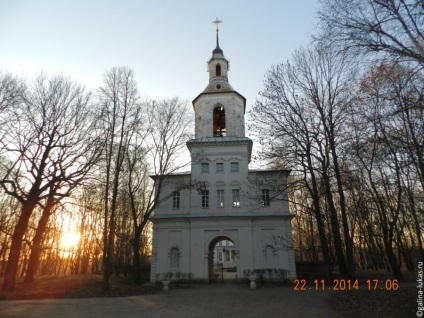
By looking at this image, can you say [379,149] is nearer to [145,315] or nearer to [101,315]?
[145,315]

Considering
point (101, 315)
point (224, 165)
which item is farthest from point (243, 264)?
point (101, 315)

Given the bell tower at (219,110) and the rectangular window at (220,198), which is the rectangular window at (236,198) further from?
the bell tower at (219,110)

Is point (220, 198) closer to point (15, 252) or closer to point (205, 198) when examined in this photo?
point (205, 198)

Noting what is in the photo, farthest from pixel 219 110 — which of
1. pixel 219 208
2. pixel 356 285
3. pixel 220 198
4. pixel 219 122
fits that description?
pixel 356 285

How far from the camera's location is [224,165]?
29391mm

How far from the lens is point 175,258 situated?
2716cm

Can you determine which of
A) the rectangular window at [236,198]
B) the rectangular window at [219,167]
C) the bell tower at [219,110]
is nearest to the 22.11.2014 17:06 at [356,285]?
the rectangular window at [236,198]

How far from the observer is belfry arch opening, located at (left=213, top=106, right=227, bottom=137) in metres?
31.0

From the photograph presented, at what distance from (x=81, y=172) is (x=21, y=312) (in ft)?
32.2

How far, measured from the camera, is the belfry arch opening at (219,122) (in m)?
31.0

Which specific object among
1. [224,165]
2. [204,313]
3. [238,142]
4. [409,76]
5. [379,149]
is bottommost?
[204,313]

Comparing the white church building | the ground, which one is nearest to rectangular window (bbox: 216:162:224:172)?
the white church building

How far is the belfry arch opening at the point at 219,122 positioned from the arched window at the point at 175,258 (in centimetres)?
1221

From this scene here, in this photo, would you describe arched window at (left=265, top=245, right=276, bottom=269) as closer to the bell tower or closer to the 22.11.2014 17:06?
the 22.11.2014 17:06
